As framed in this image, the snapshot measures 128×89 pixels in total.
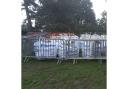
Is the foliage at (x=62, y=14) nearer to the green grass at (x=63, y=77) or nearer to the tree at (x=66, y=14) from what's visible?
the tree at (x=66, y=14)

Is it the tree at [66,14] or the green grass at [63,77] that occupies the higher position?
the tree at [66,14]

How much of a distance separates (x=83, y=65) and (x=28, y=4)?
6.28 ft

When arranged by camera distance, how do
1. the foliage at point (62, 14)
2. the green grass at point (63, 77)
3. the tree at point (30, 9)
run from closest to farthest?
the tree at point (30, 9) → the foliage at point (62, 14) → the green grass at point (63, 77)

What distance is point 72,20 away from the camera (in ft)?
7.53

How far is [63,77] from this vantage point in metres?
3.05

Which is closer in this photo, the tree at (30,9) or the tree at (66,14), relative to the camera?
the tree at (30,9)

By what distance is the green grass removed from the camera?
267 cm

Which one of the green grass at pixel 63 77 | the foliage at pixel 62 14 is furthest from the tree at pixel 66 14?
the green grass at pixel 63 77

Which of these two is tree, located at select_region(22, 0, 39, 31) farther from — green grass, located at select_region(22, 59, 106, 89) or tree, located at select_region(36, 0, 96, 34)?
green grass, located at select_region(22, 59, 106, 89)

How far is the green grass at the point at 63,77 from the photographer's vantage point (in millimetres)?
2670

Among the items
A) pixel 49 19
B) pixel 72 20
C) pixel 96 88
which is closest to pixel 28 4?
pixel 49 19

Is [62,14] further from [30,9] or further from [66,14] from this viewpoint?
[30,9]

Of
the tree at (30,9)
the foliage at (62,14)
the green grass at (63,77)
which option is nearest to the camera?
the tree at (30,9)

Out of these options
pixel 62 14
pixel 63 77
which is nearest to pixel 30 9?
pixel 62 14
